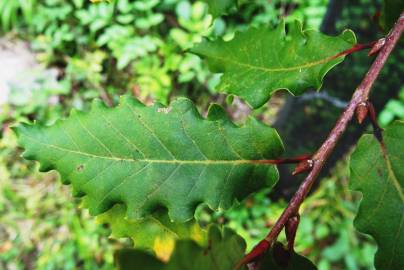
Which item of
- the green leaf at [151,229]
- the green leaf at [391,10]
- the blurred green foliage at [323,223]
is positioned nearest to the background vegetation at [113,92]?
the blurred green foliage at [323,223]

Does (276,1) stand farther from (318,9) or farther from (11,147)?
(11,147)

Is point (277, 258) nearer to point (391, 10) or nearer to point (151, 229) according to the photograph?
point (151, 229)

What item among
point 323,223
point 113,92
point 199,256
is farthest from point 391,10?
point 113,92

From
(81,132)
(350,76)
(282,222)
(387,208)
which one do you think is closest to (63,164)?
(81,132)

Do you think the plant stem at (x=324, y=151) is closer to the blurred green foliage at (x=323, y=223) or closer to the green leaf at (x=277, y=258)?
the green leaf at (x=277, y=258)

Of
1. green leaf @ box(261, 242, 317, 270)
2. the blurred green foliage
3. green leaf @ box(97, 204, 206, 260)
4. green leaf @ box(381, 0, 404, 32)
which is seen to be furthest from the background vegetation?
green leaf @ box(261, 242, 317, 270)

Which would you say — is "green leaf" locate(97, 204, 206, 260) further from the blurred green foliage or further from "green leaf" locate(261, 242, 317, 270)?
the blurred green foliage

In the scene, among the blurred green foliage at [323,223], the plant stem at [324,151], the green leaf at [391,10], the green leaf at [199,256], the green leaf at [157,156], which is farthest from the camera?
the blurred green foliage at [323,223]
